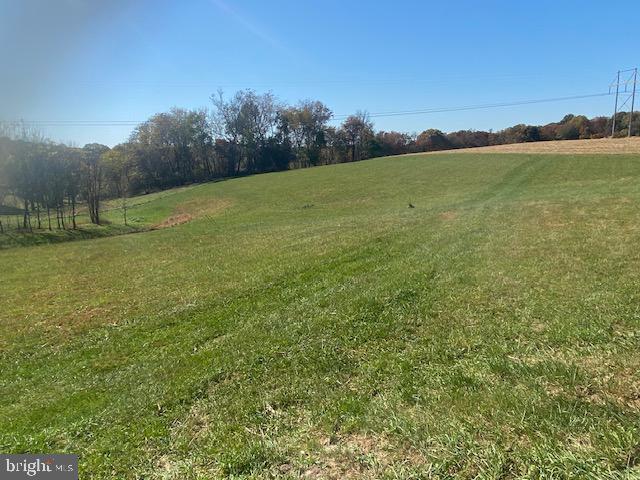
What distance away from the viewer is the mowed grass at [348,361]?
2.92m

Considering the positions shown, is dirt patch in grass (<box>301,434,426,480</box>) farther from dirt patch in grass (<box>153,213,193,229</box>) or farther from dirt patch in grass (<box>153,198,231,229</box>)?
dirt patch in grass (<box>153,213,193,229</box>)

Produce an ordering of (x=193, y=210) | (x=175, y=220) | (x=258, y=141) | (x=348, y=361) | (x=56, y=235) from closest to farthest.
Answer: (x=348, y=361), (x=56, y=235), (x=175, y=220), (x=193, y=210), (x=258, y=141)

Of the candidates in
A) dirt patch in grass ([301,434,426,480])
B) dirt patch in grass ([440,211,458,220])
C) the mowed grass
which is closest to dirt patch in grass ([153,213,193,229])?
the mowed grass

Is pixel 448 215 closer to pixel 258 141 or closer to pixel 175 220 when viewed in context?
pixel 175 220

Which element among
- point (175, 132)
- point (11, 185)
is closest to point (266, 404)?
point (11, 185)

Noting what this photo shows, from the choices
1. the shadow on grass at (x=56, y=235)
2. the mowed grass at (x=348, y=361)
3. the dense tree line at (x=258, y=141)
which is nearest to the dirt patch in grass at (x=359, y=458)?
the mowed grass at (x=348, y=361)

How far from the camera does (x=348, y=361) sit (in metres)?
4.55

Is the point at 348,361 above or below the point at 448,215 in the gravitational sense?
below

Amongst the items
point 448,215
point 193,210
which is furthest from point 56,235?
point 448,215

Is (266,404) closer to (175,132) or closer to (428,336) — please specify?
(428,336)

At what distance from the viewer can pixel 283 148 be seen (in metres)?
77.4

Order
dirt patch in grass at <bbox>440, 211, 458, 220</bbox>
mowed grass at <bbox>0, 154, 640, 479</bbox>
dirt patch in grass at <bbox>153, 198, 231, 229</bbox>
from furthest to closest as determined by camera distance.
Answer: dirt patch in grass at <bbox>153, 198, 231, 229</bbox> < dirt patch in grass at <bbox>440, 211, 458, 220</bbox> < mowed grass at <bbox>0, 154, 640, 479</bbox>

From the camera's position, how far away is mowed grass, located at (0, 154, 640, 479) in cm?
292

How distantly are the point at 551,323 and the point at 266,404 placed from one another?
365 centimetres
